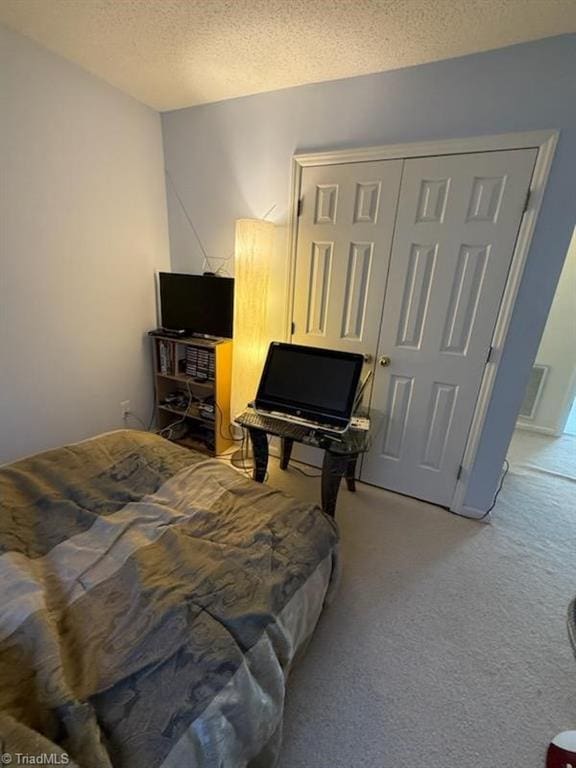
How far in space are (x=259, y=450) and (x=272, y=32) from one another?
2.11m

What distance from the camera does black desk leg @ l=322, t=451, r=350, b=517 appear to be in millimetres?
1781

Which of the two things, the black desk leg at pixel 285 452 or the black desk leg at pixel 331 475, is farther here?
the black desk leg at pixel 285 452

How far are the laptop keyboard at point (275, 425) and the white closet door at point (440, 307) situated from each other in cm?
66

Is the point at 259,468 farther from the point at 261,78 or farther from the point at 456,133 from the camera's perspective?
the point at 261,78

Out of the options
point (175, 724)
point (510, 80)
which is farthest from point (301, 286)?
point (175, 724)

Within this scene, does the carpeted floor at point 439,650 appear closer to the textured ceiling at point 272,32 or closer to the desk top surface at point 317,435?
the desk top surface at point 317,435

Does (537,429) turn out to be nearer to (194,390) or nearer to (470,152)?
(470,152)

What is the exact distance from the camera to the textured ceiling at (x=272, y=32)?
1434 mm

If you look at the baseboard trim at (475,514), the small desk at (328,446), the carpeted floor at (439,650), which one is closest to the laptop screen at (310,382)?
the small desk at (328,446)

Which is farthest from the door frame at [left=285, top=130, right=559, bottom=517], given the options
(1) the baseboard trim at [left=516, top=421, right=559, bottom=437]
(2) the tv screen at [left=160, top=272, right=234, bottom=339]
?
(1) the baseboard trim at [left=516, top=421, right=559, bottom=437]

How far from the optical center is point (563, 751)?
3.43ft

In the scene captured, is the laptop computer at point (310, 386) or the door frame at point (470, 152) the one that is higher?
the door frame at point (470, 152)

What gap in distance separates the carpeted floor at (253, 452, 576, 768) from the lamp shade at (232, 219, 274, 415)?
110cm

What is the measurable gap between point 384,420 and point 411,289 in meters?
0.85
